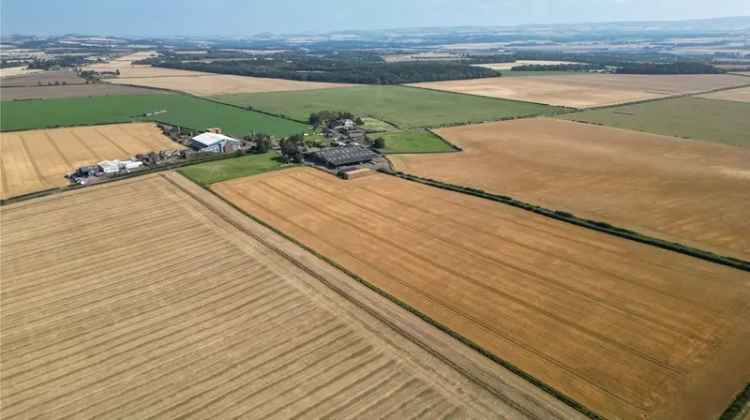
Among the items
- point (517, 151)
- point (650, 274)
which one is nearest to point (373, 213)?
point (650, 274)

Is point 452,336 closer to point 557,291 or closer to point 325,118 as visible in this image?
point 557,291

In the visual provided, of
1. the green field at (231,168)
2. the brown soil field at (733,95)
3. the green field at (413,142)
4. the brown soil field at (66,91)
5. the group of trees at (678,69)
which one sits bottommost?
the green field at (231,168)

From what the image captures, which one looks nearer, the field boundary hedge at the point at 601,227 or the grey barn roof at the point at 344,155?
the field boundary hedge at the point at 601,227

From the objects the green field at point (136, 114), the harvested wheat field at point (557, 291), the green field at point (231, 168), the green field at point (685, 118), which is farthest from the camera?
the green field at point (136, 114)

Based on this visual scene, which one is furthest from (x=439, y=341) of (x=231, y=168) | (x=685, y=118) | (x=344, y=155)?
(x=685, y=118)

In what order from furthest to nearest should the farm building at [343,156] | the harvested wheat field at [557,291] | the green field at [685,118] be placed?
the green field at [685,118]
the farm building at [343,156]
the harvested wheat field at [557,291]

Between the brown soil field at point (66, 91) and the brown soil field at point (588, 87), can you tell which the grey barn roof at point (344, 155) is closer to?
the brown soil field at point (588, 87)

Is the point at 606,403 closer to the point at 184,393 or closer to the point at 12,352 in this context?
the point at 184,393

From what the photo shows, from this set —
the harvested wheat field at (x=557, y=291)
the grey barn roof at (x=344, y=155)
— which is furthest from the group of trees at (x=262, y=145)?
the harvested wheat field at (x=557, y=291)

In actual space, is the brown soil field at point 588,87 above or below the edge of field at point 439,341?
above

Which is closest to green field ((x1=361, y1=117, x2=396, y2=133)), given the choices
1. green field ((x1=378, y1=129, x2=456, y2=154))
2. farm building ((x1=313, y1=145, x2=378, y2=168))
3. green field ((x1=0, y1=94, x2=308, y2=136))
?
green field ((x1=378, y1=129, x2=456, y2=154))
